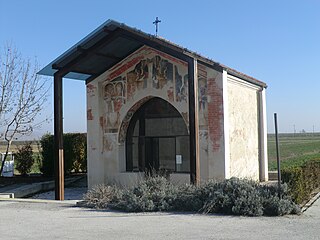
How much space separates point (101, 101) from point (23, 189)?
4.55m

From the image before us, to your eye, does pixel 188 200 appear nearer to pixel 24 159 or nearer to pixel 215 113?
pixel 215 113

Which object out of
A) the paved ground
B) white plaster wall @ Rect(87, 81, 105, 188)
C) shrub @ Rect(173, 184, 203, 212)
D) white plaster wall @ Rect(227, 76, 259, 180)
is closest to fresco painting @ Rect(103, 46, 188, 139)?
white plaster wall @ Rect(87, 81, 105, 188)

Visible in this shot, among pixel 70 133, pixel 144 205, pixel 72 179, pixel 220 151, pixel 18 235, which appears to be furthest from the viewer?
pixel 70 133

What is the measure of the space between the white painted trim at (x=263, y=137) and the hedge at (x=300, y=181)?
4.50 m

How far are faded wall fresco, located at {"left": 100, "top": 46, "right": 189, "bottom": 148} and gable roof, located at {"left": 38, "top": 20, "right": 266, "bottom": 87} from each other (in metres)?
0.55

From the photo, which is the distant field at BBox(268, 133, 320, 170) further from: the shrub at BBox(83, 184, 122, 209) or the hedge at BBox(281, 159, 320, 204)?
the shrub at BBox(83, 184, 122, 209)

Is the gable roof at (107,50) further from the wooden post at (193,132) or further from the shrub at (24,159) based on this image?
the shrub at (24,159)

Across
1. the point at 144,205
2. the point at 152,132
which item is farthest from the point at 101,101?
the point at 144,205

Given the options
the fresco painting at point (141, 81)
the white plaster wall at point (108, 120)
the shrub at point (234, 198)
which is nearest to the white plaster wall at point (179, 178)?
the white plaster wall at point (108, 120)

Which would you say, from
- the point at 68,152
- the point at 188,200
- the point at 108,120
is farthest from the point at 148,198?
the point at 68,152

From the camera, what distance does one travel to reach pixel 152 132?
17.9 metres

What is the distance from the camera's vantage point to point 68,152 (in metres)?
23.0

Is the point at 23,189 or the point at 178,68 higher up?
the point at 178,68

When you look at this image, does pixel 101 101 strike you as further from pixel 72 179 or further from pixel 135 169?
pixel 72 179
